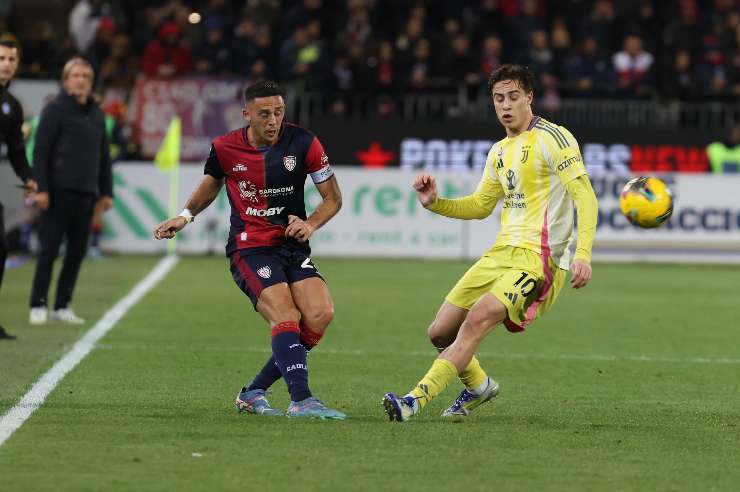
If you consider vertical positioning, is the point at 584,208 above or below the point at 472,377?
above

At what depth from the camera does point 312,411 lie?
25.1 feet

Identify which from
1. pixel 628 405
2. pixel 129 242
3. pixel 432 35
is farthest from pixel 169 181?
pixel 628 405

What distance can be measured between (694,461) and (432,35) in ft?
61.9

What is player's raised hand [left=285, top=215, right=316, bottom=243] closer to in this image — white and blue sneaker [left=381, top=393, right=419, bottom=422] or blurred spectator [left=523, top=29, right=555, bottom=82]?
white and blue sneaker [left=381, top=393, right=419, bottom=422]

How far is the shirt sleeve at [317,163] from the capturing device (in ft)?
26.3

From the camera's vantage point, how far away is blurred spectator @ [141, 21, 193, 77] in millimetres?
24500

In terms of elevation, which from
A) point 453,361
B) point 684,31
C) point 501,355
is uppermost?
point 684,31

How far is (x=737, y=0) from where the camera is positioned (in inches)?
1057

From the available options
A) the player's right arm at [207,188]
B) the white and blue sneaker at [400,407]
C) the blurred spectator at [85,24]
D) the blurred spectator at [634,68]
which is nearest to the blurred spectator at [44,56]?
the blurred spectator at [85,24]

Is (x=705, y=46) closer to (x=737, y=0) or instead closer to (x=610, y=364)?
(x=737, y=0)

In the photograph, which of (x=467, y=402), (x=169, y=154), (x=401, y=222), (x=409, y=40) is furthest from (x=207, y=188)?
(x=409, y=40)

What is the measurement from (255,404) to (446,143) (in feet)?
52.2

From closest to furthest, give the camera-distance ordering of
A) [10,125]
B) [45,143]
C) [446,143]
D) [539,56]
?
[10,125] < [45,143] < [446,143] < [539,56]

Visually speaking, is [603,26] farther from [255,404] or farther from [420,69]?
[255,404]
